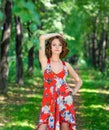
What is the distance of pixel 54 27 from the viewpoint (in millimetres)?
29281

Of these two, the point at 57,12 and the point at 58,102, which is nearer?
the point at 58,102

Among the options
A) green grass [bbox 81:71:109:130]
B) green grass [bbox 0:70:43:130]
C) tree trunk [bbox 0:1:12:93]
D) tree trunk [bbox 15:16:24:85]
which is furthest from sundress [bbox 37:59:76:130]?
tree trunk [bbox 15:16:24:85]

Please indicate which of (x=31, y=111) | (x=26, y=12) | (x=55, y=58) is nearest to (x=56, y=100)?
(x=55, y=58)

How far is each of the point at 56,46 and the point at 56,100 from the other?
915mm

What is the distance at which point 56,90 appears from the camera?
6.89 m

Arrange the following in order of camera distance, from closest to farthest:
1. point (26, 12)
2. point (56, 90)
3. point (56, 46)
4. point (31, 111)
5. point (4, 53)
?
1. point (26, 12)
2. point (56, 90)
3. point (56, 46)
4. point (31, 111)
5. point (4, 53)

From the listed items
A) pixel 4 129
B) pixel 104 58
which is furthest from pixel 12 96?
pixel 104 58

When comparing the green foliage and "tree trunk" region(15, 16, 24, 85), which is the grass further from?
the green foliage

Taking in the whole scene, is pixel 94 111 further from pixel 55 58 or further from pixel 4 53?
pixel 55 58

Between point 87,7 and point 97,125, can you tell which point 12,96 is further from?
point 87,7

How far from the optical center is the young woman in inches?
273

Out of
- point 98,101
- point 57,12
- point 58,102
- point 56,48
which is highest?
point 57,12

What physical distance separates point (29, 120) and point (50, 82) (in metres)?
5.60

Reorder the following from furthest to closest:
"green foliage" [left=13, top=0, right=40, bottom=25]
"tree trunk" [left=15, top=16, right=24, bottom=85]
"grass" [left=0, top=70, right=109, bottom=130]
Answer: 1. "tree trunk" [left=15, top=16, right=24, bottom=85]
2. "grass" [left=0, top=70, right=109, bottom=130]
3. "green foliage" [left=13, top=0, right=40, bottom=25]
